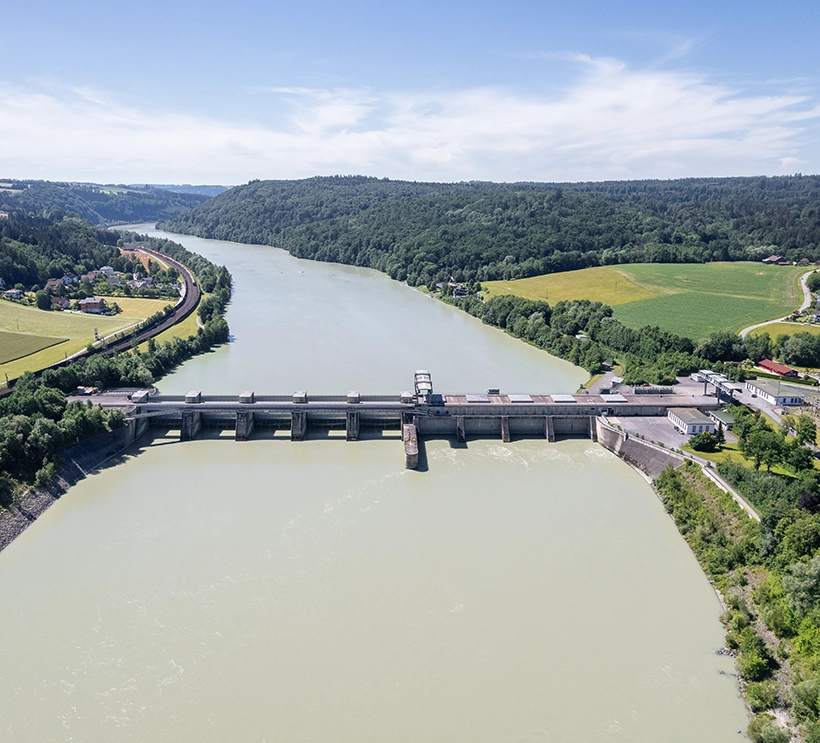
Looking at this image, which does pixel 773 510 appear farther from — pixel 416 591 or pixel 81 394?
pixel 81 394

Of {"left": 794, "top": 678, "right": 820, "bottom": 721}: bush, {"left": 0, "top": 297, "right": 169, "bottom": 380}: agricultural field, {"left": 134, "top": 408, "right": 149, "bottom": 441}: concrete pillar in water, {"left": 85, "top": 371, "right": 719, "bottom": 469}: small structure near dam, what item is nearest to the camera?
{"left": 794, "top": 678, "right": 820, "bottom": 721}: bush

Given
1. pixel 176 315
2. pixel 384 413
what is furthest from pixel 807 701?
pixel 176 315

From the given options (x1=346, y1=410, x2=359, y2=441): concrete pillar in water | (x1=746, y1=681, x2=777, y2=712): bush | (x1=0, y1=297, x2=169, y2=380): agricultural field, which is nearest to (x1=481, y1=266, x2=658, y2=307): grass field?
(x1=0, y1=297, x2=169, y2=380): agricultural field

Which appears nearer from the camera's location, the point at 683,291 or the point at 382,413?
the point at 382,413

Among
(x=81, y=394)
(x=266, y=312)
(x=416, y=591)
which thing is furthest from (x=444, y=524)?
(x=266, y=312)

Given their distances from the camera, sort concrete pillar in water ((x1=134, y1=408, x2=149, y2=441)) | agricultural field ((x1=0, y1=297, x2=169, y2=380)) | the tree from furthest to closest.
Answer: agricultural field ((x1=0, y1=297, x2=169, y2=380)) → concrete pillar in water ((x1=134, y1=408, x2=149, y2=441)) → the tree

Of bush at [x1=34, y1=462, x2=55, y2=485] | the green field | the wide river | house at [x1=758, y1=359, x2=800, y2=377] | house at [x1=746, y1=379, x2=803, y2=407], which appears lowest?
the wide river

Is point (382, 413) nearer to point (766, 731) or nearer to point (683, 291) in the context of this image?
point (766, 731)

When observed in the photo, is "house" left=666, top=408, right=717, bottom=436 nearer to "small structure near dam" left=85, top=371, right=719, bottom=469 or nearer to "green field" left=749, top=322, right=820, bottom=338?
"small structure near dam" left=85, top=371, right=719, bottom=469
